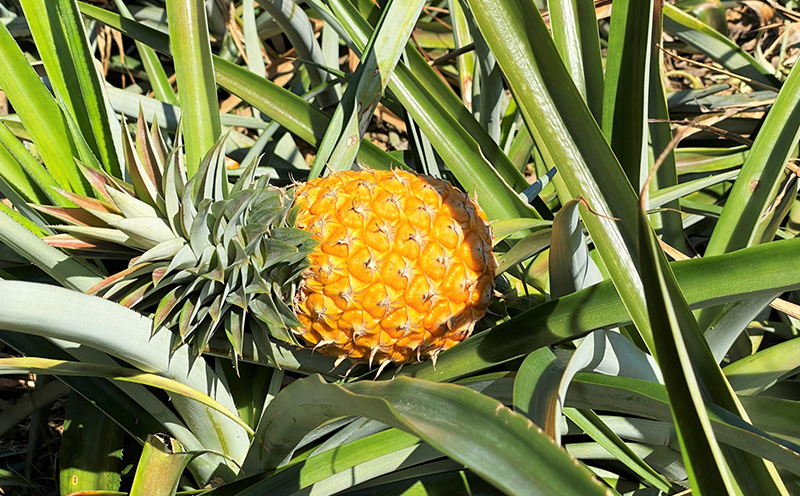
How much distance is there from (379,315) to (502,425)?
32 centimetres

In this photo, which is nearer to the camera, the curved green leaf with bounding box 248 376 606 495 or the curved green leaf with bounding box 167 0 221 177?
the curved green leaf with bounding box 248 376 606 495

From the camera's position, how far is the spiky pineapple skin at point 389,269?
746 mm

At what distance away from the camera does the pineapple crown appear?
0.68 meters

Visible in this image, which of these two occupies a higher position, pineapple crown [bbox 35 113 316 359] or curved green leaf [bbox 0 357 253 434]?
pineapple crown [bbox 35 113 316 359]

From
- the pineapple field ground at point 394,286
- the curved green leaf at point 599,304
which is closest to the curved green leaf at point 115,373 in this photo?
the pineapple field ground at point 394,286

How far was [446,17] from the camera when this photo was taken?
187 centimetres

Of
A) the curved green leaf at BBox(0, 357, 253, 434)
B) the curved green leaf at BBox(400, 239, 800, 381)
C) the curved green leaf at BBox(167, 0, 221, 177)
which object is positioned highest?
the curved green leaf at BBox(167, 0, 221, 177)

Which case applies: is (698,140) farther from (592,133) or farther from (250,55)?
(250,55)

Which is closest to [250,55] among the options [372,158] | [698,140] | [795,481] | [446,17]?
[372,158]

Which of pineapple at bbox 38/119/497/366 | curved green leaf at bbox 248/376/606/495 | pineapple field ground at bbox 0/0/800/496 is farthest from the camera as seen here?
pineapple at bbox 38/119/497/366

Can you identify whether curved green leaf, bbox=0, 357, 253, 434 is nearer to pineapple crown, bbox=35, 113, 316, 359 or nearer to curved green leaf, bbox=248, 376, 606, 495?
pineapple crown, bbox=35, 113, 316, 359

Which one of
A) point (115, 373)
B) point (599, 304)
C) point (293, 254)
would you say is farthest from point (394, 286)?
point (115, 373)

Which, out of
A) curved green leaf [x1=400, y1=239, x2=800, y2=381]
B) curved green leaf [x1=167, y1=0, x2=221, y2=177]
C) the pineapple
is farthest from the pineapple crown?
curved green leaf [x1=400, y1=239, x2=800, y2=381]

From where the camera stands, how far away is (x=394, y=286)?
75 centimetres
